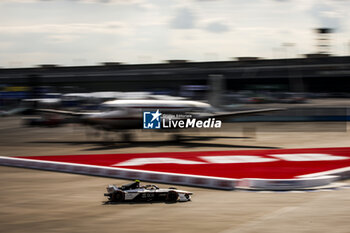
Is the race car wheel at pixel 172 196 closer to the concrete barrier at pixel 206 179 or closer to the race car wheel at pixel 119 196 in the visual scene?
the race car wheel at pixel 119 196

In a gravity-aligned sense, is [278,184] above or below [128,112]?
below

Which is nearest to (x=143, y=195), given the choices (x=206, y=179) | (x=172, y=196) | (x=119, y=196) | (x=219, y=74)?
(x=119, y=196)

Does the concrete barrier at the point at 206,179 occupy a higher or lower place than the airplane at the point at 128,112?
lower

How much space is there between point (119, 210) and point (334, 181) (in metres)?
6.78

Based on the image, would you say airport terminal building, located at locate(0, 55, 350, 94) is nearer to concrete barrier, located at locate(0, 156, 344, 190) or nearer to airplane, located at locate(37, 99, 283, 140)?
airplane, located at locate(37, 99, 283, 140)

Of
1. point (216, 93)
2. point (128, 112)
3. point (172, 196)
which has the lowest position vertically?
point (172, 196)

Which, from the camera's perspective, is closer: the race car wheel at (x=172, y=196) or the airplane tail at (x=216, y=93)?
the race car wheel at (x=172, y=196)

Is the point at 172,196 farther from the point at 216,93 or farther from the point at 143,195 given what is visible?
the point at 216,93

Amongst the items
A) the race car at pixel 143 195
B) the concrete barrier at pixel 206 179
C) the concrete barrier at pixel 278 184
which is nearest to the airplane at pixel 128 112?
the concrete barrier at pixel 206 179

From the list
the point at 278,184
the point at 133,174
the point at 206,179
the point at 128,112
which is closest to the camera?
the point at 278,184

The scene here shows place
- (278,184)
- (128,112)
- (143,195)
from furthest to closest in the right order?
(128,112)
(278,184)
(143,195)

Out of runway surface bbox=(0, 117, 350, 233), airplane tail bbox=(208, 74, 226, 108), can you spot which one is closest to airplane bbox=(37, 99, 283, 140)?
airplane tail bbox=(208, 74, 226, 108)

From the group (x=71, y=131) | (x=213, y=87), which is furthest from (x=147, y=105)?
(x=71, y=131)

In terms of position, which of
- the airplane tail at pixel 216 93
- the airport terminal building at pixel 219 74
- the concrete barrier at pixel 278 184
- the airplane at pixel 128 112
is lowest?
the concrete barrier at pixel 278 184
